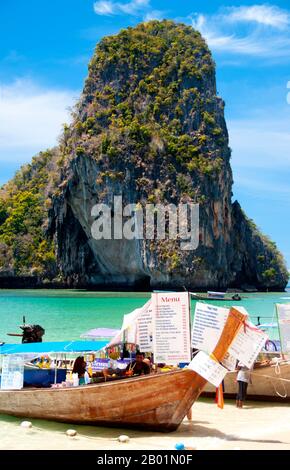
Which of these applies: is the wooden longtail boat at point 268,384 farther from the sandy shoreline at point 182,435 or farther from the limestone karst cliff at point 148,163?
the limestone karst cliff at point 148,163

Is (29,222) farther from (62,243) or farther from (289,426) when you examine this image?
(289,426)

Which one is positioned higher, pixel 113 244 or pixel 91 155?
pixel 91 155

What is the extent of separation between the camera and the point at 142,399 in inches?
423

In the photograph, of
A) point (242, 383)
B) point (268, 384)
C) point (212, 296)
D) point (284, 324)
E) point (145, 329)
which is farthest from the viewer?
point (212, 296)

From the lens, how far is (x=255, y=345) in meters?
11.0

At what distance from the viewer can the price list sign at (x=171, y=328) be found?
36.0ft

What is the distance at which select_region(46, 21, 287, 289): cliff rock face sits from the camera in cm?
7006

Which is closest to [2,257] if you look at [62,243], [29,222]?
[29,222]

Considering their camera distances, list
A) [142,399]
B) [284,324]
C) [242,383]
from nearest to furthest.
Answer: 1. [142,399]
2. [242,383]
3. [284,324]

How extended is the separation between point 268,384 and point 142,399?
4.55 meters

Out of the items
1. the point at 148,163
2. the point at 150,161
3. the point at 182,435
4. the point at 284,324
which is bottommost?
the point at 182,435

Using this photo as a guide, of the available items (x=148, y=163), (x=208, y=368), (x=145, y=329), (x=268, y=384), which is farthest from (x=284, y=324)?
(x=148, y=163)

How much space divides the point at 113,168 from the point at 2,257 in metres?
30.9

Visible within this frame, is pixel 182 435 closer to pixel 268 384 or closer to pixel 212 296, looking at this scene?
pixel 268 384
